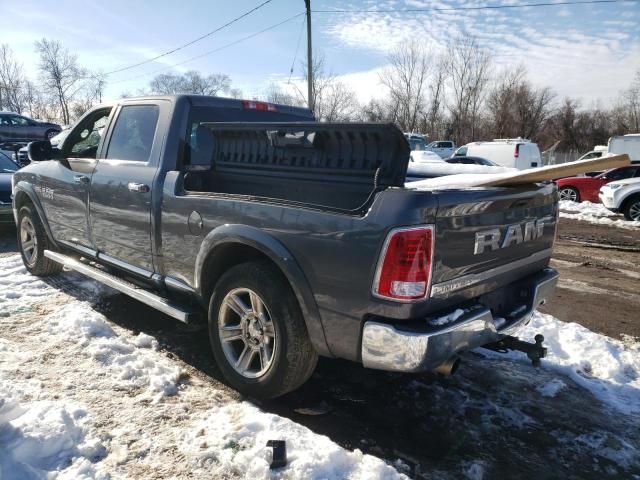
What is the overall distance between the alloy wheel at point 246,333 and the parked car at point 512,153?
21846mm

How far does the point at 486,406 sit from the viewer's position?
312 centimetres

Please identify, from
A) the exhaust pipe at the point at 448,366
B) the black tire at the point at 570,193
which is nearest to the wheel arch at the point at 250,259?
the exhaust pipe at the point at 448,366

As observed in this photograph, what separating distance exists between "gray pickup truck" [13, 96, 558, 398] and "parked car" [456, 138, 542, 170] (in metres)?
20.7

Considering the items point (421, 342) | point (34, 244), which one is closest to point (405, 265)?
point (421, 342)

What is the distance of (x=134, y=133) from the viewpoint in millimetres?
4043

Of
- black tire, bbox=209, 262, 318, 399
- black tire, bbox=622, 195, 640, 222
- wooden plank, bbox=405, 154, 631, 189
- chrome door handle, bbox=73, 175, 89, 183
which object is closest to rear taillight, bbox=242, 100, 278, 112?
chrome door handle, bbox=73, 175, 89, 183

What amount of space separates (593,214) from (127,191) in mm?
13690

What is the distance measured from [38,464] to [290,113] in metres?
3.51

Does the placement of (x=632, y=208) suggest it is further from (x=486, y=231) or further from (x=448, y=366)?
(x=448, y=366)

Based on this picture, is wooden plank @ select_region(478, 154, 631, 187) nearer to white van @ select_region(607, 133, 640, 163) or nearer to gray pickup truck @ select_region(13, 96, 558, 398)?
gray pickup truck @ select_region(13, 96, 558, 398)

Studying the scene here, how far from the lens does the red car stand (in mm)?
14609

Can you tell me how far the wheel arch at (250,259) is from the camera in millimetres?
2584

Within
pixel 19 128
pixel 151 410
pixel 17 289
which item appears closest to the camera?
A: pixel 151 410

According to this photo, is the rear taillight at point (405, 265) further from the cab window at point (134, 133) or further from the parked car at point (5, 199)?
the parked car at point (5, 199)
